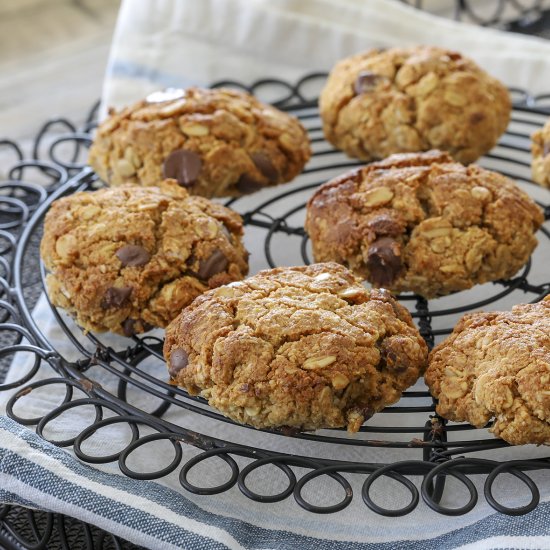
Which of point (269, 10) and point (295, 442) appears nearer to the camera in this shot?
point (295, 442)

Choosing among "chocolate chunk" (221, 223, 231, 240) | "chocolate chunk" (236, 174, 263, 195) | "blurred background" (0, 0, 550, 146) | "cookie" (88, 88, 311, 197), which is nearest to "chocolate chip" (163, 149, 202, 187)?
"cookie" (88, 88, 311, 197)

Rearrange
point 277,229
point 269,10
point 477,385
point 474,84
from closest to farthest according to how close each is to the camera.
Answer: point 477,385, point 277,229, point 474,84, point 269,10

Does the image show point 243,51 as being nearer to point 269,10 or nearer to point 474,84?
point 269,10

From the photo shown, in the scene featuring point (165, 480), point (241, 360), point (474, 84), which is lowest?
point (165, 480)

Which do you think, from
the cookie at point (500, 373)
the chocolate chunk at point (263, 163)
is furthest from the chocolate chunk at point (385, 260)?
the chocolate chunk at point (263, 163)

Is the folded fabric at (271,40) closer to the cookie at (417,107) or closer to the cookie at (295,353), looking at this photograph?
the cookie at (417,107)

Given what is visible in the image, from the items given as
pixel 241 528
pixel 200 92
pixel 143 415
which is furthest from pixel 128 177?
pixel 241 528
